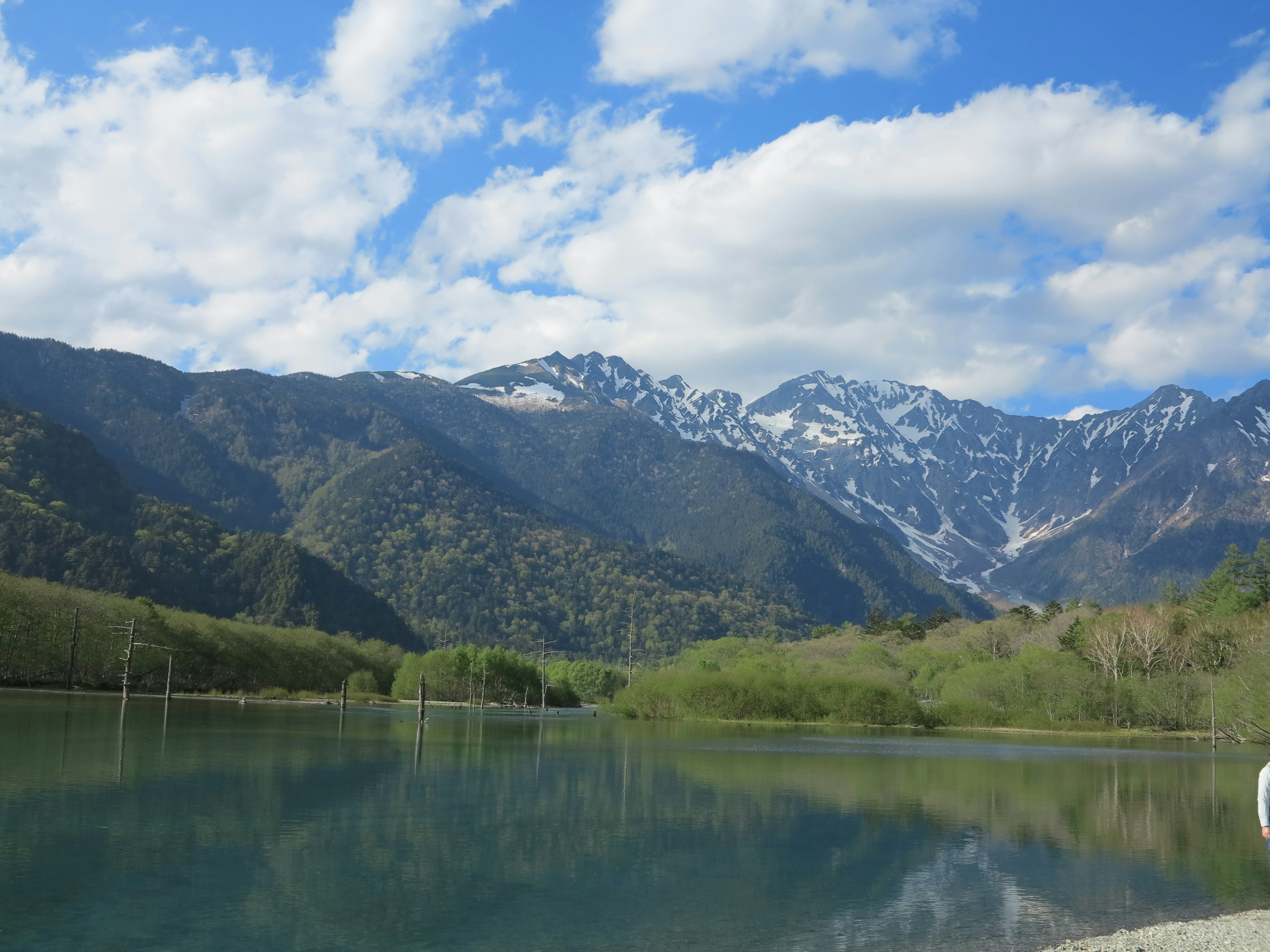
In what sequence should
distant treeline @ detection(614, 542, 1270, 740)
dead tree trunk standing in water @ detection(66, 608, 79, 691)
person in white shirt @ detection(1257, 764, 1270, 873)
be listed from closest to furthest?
person in white shirt @ detection(1257, 764, 1270, 873)
dead tree trunk standing in water @ detection(66, 608, 79, 691)
distant treeline @ detection(614, 542, 1270, 740)

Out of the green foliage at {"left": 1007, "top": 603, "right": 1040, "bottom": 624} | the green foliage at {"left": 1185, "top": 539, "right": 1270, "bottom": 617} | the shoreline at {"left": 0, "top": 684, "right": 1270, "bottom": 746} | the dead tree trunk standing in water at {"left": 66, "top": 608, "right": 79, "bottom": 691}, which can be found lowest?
the shoreline at {"left": 0, "top": 684, "right": 1270, "bottom": 746}

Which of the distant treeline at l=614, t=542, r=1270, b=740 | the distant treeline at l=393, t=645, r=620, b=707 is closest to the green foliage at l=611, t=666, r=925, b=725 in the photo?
the distant treeline at l=614, t=542, r=1270, b=740

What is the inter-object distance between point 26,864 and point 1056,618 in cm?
17580

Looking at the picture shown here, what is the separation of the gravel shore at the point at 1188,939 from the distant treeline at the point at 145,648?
102674 mm

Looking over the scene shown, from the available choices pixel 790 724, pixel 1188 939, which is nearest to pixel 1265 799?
pixel 1188 939

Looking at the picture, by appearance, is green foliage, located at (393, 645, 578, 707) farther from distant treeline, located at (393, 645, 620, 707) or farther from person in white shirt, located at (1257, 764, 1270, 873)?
person in white shirt, located at (1257, 764, 1270, 873)

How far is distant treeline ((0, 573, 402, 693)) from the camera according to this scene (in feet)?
348

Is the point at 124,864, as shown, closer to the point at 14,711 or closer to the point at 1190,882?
the point at 1190,882

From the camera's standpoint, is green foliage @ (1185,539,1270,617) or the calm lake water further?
green foliage @ (1185,539,1270,617)

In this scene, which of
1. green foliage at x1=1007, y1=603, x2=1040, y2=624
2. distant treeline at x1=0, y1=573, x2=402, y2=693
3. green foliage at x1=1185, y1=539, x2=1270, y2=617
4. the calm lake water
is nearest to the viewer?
the calm lake water

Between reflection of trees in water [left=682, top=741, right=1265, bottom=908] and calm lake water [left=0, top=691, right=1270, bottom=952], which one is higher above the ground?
calm lake water [left=0, top=691, right=1270, bottom=952]

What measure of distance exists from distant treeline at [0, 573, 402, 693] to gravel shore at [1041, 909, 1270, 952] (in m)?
103

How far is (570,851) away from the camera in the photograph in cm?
3141

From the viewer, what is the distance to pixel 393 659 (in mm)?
192375
